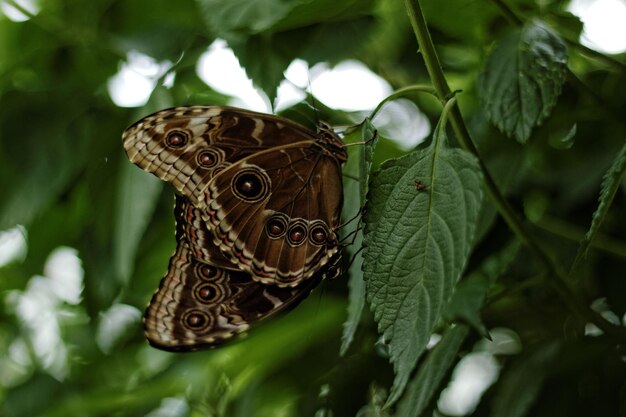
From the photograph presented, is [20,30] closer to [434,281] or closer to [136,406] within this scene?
[136,406]

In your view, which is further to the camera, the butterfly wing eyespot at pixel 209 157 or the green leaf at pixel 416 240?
the butterfly wing eyespot at pixel 209 157

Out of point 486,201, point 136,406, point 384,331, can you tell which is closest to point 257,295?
point 384,331

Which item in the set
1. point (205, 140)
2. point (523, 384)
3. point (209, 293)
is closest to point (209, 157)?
point (205, 140)

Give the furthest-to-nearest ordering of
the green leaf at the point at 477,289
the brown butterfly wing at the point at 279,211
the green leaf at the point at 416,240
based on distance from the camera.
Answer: the green leaf at the point at 477,289 < the brown butterfly wing at the point at 279,211 < the green leaf at the point at 416,240

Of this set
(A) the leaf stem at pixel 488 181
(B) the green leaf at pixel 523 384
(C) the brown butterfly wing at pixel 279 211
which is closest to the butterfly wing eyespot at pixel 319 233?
(C) the brown butterfly wing at pixel 279 211

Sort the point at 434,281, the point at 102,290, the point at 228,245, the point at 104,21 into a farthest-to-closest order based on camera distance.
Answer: the point at 104,21 < the point at 102,290 < the point at 228,245 < the point at 434,281

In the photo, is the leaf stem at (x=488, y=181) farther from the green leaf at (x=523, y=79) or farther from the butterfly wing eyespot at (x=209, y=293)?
the butterfly wing eyespot at (x=209, y=293)
